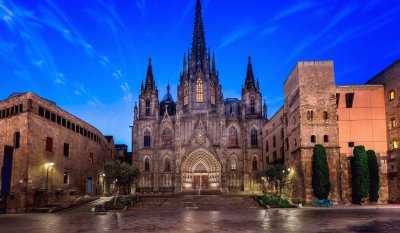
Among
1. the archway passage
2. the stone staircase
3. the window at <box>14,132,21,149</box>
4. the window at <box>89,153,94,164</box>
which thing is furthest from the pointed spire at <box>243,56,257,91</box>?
the window at <box>14,132,21,149</box>

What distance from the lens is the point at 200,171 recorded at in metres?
71.8

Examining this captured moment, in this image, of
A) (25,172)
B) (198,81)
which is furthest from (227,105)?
(25,172)

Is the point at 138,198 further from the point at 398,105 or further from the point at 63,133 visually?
the point at 398,105

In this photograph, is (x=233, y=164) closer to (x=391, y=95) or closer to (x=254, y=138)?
(x=254, y=138)

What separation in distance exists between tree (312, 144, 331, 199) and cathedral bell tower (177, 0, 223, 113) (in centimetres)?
3280

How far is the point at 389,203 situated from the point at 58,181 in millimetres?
34499

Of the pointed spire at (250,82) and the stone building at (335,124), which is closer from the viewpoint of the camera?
the stone building at (335,124)

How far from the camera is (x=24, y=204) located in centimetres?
3750

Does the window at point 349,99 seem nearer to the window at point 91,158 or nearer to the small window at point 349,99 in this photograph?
the small window at point 349,99

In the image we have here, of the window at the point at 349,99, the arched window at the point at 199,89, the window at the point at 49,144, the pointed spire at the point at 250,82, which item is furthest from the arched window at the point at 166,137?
the window at the point at 349,99

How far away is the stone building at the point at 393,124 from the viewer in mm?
42125

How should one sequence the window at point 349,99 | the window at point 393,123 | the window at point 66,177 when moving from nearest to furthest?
the window at point 393,123 → the window at point 349,99 → the window at point 66,177

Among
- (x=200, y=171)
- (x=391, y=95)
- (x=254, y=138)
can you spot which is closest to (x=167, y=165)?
(x=200, y=171)

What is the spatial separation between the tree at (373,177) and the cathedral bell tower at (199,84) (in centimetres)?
3464
